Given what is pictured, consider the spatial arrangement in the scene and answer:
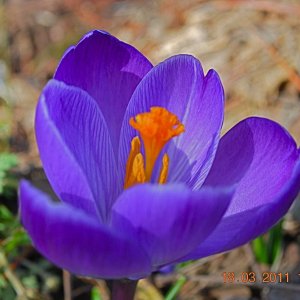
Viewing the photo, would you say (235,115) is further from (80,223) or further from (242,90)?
(80,223)

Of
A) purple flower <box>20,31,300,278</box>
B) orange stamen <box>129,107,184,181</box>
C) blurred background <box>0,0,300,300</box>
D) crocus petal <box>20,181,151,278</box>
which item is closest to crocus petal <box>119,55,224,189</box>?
purple flower <box>20,31,300,278</box>

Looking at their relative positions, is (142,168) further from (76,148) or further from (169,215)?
(169,215)

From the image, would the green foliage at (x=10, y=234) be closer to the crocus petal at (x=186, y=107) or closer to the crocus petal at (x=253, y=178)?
the crocus petal at (x=186, y=107)

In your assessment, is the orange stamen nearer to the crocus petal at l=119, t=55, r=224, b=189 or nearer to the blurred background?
the crocus petal at l=119, t=55, r=224, b=189

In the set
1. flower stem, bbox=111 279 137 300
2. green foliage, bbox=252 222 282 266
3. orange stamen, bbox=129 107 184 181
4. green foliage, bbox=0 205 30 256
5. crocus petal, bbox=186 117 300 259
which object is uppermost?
orange stamen, bbox=129 107 184 181

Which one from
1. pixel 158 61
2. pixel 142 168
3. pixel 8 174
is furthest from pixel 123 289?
pixel 158 61

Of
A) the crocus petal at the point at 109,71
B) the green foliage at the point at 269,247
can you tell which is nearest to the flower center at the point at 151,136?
the crocus petal at the point at 109,71
